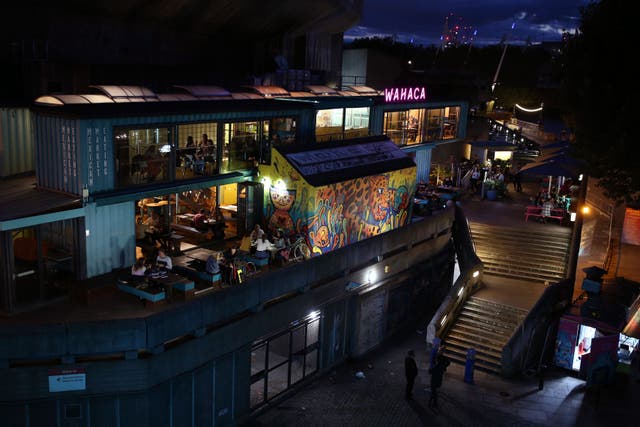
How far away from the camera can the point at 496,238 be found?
28281mm

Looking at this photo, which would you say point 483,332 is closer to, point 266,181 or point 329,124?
point 266,181

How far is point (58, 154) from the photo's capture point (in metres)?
16.9

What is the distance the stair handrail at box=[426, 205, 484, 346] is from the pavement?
1.29 m

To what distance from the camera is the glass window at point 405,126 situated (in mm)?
30984

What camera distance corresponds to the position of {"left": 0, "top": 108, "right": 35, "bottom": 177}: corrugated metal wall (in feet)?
63.3

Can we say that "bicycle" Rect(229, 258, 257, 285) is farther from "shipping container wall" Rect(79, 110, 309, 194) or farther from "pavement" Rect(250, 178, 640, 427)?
"shipping container wall" Rect(79, 110, 309, 194)

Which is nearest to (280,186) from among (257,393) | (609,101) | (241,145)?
(241,145)

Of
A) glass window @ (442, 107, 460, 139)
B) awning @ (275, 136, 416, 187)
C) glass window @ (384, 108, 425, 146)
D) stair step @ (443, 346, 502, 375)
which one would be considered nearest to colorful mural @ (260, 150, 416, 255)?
awning @ (275, 136, 416, 187)

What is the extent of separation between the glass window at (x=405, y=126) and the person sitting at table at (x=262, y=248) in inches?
542

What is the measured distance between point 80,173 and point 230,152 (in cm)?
639

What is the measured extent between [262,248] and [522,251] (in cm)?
1396

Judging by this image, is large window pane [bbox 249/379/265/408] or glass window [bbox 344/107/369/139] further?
glass window [bbox 344/107/369/139]

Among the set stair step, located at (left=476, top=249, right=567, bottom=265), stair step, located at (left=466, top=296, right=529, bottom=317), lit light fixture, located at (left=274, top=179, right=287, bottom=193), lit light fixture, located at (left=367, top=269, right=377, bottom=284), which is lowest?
stair step, located at (left=466, top=296, right=529, bottom=317)

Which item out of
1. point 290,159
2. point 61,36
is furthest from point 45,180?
point 61,36
